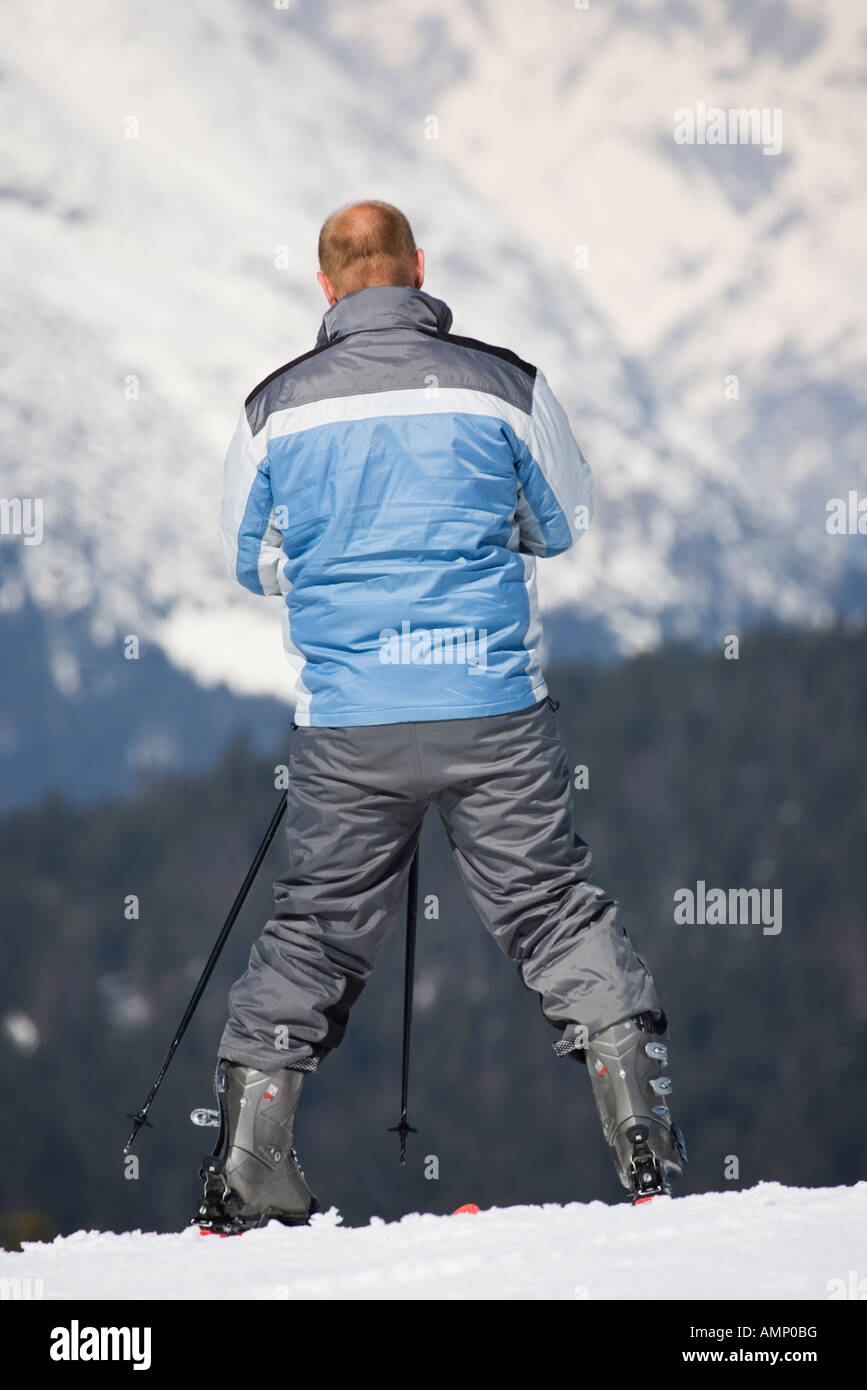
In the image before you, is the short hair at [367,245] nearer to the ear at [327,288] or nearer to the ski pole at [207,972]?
the ear at [327,288]

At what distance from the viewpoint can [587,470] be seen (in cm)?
425

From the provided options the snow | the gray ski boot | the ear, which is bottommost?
the snow

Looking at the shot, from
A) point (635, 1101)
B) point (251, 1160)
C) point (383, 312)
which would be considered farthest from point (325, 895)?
point (383, 312)

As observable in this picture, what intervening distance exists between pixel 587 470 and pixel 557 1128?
254 ft

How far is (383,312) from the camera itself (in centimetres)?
407

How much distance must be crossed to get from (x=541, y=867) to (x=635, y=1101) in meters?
0.56

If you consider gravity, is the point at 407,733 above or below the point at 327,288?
below

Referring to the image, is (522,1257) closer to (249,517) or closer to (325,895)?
(325,895)

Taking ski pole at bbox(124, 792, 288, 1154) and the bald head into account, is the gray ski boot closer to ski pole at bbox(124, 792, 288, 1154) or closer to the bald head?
ski pole at bbox(124, 792, 288, 1154)

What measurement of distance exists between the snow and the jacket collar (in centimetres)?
200

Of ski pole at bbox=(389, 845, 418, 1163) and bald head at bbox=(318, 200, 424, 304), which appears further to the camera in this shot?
ski pole at bbox=(389, 845, 418, 1163)

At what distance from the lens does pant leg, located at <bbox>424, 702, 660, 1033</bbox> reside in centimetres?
393

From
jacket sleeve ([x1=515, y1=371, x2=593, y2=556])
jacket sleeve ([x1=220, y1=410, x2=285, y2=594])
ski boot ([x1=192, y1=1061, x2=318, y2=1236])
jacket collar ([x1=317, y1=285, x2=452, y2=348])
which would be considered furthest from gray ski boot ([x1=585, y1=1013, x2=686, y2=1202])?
jacket collar ([x1=317, y1=285, x2=452, y2=348])

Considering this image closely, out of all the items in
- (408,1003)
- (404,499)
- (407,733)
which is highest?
(404,499)
